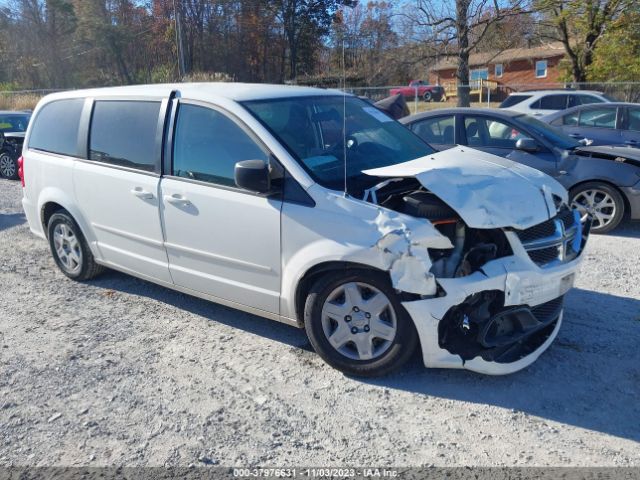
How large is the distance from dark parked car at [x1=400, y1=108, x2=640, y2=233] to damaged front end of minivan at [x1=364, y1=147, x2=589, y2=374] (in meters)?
3.59

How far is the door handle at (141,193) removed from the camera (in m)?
4.57

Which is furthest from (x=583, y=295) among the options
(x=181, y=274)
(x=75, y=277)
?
(x=75, y=277)

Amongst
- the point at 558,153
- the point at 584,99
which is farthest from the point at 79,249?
the point at 584,99

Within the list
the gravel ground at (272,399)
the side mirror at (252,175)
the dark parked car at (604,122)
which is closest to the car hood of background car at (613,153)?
the dark parked car at (604,122)

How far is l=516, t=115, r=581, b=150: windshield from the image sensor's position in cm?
768

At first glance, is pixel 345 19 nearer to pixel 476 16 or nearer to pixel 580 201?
pixel 580 201

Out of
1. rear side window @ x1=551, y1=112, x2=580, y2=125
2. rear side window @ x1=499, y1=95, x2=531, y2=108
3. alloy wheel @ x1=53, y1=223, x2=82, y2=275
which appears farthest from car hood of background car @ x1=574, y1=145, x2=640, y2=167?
rear side window @ x1=499, y1=95, x2=531, y2=108

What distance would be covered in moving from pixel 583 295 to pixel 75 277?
4.78m

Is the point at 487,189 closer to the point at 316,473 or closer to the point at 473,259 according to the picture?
the point at 473,259

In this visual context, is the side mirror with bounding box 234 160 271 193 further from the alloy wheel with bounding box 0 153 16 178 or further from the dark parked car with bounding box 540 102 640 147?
the alloy wheel with bounding box 0 153 16 178

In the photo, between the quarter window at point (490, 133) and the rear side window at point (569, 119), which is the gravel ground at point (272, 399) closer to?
the quarter window at point (490, 133)

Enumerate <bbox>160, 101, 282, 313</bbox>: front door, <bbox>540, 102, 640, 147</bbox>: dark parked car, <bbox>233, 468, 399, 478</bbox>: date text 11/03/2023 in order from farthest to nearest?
<bbox>540, 102, 640, 147</bbox>: dark parked car → <bbox>160, 101, 282, 313</bbox>: front door → <bbox>233, 468, 399, 478</bbox>: date text 11/03/2023

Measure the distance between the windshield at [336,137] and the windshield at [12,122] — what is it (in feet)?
36.9

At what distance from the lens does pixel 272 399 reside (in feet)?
11.9
